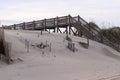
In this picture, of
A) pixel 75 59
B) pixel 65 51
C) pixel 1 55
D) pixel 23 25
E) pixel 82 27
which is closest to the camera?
pixel 1 55

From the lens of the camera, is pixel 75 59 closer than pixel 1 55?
No

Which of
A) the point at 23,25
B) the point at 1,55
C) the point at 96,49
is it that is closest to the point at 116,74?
the point at 1,55

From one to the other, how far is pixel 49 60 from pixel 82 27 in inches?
644

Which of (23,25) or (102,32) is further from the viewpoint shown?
(23,25)

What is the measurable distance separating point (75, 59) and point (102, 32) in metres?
14.4

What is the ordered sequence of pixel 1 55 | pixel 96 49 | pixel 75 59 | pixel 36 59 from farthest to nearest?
pixel 96 49 < pixel 75 59 < pixel 36 59 < pixel 1 55

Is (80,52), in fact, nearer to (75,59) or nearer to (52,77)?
(75,59)

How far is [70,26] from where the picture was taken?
4044 cm

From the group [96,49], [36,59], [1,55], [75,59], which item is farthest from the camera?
[96,49]

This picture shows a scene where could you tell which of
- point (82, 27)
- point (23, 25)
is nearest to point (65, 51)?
point (82, 27)

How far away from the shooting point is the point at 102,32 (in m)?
40.0

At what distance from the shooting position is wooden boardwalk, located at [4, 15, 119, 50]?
37562 millimetres

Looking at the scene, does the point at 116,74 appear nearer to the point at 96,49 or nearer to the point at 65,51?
the point at 65,51

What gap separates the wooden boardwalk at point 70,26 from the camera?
3756cm
